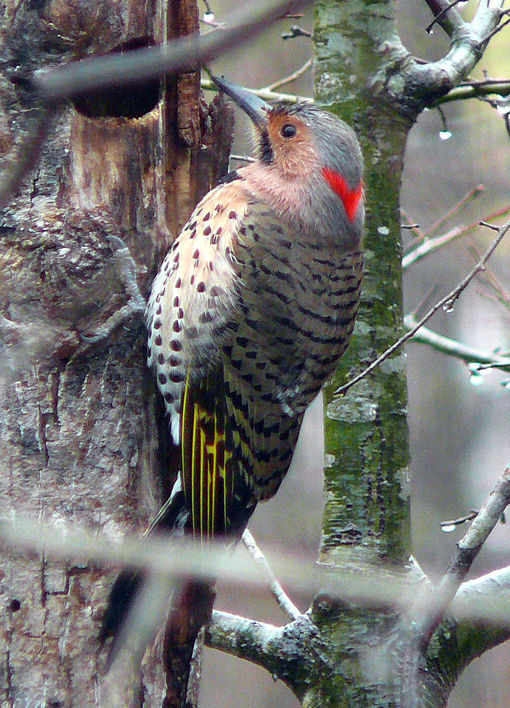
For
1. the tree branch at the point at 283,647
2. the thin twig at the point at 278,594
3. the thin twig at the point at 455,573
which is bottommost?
the tree branch at the point at 283,647

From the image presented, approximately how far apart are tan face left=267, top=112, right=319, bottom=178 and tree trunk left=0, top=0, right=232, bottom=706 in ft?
1.97

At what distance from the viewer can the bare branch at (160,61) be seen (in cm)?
100

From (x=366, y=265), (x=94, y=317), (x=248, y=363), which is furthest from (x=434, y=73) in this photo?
(x=94, y=317)

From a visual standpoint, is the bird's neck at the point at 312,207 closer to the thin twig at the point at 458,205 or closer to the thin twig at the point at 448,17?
the thin twig at the point at 448,17

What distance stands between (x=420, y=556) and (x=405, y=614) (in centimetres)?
525

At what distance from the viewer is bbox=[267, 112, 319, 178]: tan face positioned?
331 cm

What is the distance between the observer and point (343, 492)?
3.09 metres

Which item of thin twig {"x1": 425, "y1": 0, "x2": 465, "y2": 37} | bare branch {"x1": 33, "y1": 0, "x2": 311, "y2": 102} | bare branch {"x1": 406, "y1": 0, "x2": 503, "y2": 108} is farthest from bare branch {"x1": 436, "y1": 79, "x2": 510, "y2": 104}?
bare branch {"x1": 33, "y1": 0, "x2": 311, "y2": 102}

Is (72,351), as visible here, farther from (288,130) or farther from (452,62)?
(452,62)

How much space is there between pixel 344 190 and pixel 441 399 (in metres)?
5.97

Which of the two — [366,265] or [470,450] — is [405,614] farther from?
[470,450]

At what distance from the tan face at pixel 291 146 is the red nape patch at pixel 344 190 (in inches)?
3.4

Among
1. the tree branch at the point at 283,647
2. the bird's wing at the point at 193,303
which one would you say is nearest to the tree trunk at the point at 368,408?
the tree branch at the point at 283,647

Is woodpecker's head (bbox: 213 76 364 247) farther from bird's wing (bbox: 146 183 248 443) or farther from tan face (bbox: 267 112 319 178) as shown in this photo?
bird's wing (bbox: 146 183 248 443)
